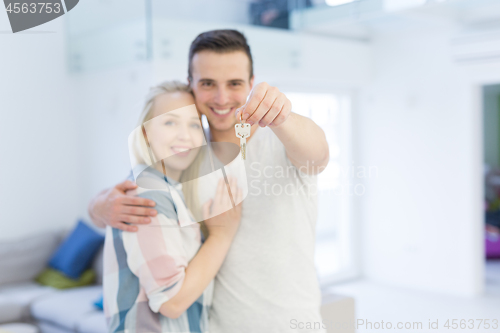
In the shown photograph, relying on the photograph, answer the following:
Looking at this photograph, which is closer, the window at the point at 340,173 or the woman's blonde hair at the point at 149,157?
the woman's blonde hair at the point at 149,157

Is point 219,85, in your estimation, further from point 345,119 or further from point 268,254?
point 345,119

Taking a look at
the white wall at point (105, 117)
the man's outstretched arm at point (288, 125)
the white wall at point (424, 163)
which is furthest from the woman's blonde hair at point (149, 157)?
the white wall at point (424, 163)

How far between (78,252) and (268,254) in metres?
2.85

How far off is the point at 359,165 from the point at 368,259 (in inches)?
37.8

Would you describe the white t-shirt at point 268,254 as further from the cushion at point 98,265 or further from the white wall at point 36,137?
the white wall at point 36,137

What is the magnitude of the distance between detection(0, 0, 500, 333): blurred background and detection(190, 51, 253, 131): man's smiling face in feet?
6.52

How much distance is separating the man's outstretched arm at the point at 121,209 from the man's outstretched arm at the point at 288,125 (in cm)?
37

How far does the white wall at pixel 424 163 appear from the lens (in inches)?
173

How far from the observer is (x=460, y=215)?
443 cm

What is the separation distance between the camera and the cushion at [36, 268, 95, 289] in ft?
12.6

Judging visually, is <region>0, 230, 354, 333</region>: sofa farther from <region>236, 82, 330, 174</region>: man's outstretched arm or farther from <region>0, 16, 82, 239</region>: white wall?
<region>236, 82, 330, 174</region>: man's outstretched arm

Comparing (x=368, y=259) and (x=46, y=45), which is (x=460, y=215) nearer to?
(x=368, y=259)

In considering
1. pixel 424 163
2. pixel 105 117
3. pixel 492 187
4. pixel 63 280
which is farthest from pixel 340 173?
pixel 492 187

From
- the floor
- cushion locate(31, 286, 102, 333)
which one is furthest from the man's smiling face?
cushion locate(31, 286, 102, 333)
